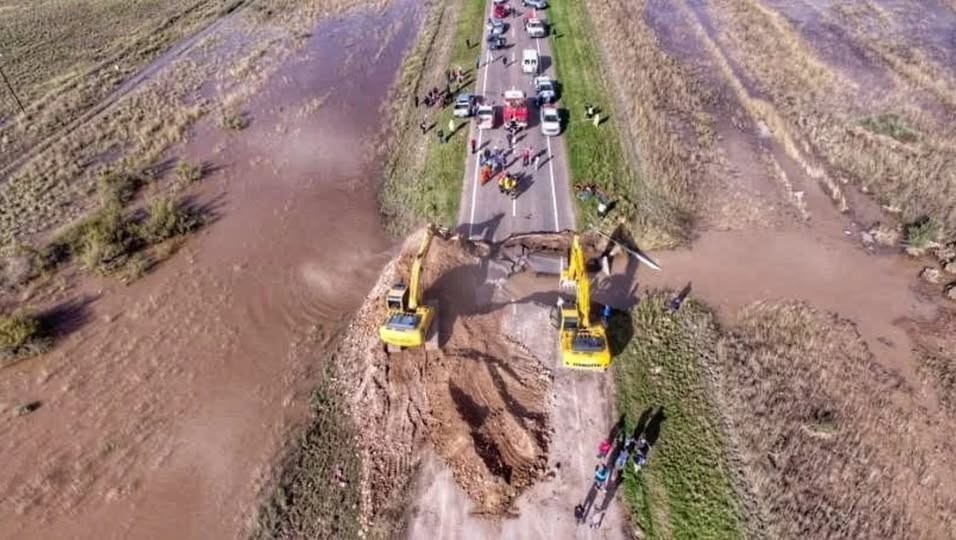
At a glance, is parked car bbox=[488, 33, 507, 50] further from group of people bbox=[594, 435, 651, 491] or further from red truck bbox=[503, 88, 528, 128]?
group of people bbox=[594, 435, 651, 491]

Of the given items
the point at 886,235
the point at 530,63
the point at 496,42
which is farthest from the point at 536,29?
the point at 886,235

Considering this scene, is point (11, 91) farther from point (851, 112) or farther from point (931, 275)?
point (931, 275)

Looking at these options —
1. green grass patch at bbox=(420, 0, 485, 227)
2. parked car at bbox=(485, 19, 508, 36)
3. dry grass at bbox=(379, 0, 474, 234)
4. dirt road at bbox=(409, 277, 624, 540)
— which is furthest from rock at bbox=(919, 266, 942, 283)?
parked car at bbox=(485, 19, 508, 36)

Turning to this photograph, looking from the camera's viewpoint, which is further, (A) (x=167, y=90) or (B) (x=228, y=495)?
(A) (x=167, y=90)

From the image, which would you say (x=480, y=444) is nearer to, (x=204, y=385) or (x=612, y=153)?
(x=204, y=385)

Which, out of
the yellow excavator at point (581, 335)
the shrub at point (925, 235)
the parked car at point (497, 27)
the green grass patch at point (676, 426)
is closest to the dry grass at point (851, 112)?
the shrub at point (925, 235)

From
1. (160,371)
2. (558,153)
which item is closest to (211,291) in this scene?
(160,371)

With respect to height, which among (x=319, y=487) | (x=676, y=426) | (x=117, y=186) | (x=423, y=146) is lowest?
(x=676, y=426)

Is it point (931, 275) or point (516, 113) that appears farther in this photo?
point (516, 113)
